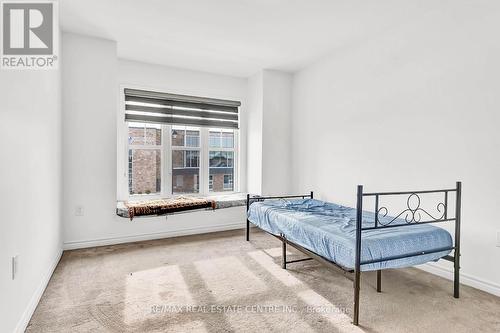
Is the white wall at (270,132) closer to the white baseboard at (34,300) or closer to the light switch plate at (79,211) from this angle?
the light switch plate at (79,211)

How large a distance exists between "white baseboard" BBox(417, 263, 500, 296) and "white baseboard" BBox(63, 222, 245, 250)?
2565mm

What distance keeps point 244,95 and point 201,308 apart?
358 centimetres

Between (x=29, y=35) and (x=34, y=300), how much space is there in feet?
7.26

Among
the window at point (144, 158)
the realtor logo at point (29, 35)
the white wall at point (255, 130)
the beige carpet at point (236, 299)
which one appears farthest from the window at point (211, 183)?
the realtor logo at point (29, 35)

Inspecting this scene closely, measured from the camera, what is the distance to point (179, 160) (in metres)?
4.35

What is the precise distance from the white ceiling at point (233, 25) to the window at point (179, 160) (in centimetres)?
108

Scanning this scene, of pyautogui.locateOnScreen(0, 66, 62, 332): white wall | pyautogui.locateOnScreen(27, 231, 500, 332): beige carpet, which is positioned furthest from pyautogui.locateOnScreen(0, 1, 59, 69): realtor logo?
pyautogui.locateOnScreen(27, 231, 500, 332): beige carpet

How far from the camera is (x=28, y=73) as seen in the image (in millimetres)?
2021

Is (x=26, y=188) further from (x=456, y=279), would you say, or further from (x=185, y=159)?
(x=456, y=279)

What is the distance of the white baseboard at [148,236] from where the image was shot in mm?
3313

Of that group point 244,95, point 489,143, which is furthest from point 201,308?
point 244,95

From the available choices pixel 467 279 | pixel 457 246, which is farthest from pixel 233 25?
pixel 467 279

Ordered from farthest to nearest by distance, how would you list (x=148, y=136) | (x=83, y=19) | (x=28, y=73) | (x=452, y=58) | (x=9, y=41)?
(x=148, y=136) → (x=83, y=19) → (x=452, y=58) → (x=28, y=73) → (x=9, y=41)

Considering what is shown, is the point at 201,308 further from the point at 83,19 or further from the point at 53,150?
the point at 83,19
